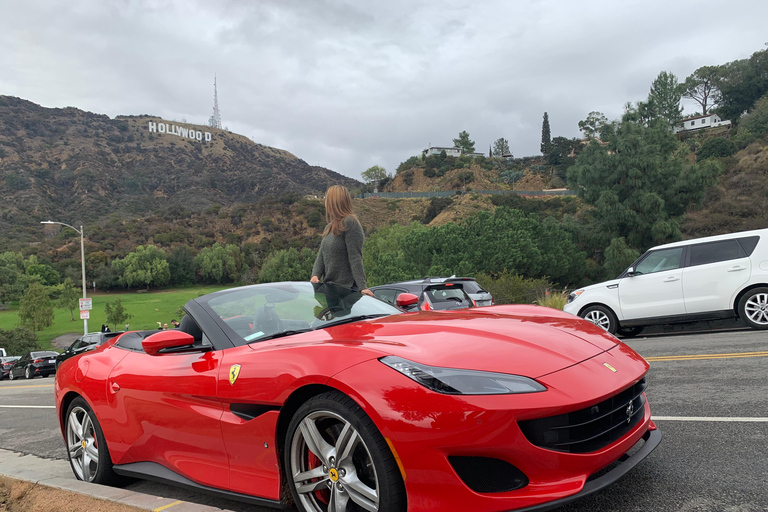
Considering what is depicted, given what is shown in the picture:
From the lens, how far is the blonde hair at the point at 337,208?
601cm

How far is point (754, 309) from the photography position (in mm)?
9195

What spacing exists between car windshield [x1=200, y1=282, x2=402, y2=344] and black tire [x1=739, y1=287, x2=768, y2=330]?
305 inches

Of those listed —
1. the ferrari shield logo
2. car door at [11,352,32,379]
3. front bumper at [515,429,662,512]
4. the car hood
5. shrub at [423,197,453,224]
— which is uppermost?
shrub at [423,197,453,224]

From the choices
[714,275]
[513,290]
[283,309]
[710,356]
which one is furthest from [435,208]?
[283,309]

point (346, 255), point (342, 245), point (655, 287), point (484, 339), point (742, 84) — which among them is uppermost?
point (742, 84)

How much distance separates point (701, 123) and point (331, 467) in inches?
4836

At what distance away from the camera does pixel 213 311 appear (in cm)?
362

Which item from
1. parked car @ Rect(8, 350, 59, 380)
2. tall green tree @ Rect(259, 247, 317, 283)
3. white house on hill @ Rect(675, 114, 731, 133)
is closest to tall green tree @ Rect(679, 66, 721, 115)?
white house on hill @ Rect(675, 114, 731, 133)

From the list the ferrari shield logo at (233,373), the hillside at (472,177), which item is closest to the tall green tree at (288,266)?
the hillside at (472,177)

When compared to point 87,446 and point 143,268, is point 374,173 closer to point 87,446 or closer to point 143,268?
point 143,268

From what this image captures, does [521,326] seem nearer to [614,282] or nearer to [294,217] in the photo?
[614,282]

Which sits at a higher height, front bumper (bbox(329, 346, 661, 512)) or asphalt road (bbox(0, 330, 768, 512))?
front bumper (bbox(329, 346, 661, 512))

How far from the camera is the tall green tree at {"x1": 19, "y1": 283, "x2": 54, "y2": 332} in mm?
58812

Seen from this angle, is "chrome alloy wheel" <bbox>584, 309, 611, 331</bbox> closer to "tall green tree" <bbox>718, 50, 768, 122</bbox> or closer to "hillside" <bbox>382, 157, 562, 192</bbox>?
"tall green tree" <bbox>718, 50, 768, 122</bbox>
